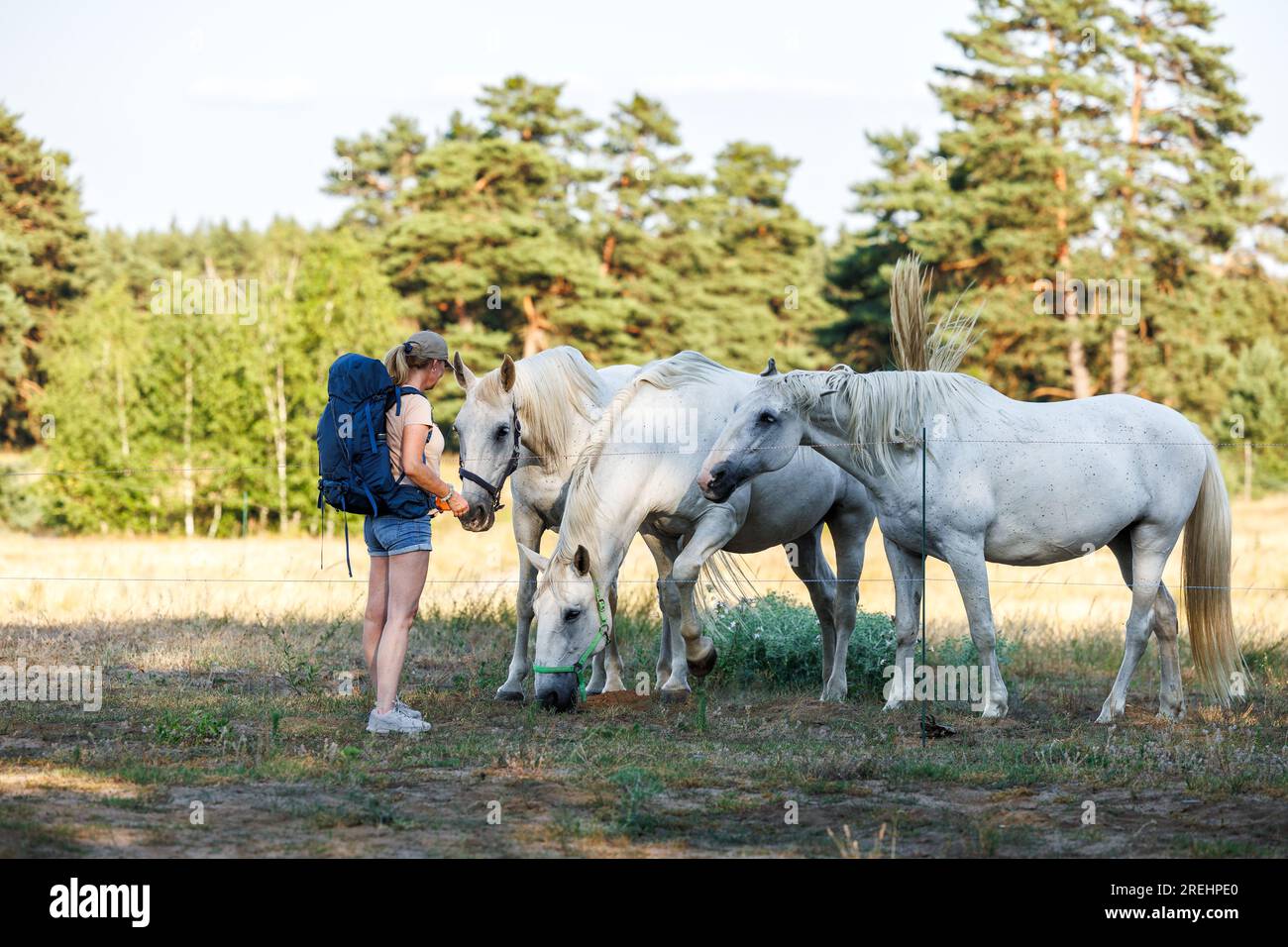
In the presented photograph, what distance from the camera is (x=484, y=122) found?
43219mm

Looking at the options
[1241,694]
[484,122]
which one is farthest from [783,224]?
[1241,694]

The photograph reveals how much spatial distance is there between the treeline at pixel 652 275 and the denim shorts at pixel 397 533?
1497 centimetres

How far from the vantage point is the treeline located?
24141 millimetres

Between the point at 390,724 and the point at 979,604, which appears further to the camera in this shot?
the point at 979,604

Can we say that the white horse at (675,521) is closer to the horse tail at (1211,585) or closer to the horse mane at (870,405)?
the horse mane at (870,405)

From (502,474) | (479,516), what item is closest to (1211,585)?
(502,474)

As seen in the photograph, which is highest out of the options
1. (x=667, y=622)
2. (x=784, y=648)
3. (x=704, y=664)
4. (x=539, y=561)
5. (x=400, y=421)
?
(x=400, y=421)

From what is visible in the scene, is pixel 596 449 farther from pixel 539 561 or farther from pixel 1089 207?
pixel 1089 207

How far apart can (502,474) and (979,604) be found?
9.37 ft

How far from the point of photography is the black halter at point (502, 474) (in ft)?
24.9

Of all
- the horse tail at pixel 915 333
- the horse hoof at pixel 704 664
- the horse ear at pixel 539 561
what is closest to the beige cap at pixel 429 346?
the horse ear at pixel 539 561

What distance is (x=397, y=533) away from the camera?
7062mm

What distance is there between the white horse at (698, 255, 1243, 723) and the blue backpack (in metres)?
1.75
